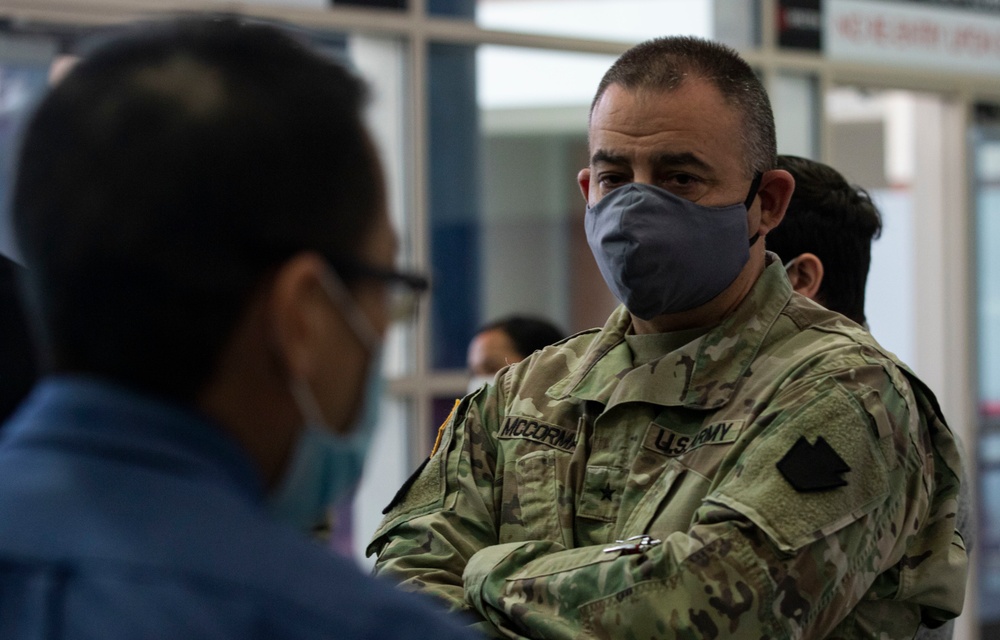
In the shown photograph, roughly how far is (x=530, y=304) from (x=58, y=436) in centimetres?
402

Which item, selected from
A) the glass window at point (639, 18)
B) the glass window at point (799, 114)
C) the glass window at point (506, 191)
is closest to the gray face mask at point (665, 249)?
the glass window at point (506, 191)

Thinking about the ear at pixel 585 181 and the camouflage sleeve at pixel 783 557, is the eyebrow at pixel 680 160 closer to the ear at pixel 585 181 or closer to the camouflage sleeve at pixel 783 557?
the ear at pixel 585 181

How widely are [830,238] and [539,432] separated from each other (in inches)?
29.8

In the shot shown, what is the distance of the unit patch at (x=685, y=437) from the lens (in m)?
1.46

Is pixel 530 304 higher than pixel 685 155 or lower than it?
lower

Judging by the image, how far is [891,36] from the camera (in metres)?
5.11

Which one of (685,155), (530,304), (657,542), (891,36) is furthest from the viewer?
(891,36)

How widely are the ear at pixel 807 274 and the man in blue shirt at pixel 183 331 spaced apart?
1351 mm

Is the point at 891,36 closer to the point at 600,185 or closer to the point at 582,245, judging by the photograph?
the point at 582,245

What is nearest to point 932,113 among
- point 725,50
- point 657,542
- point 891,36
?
point 891,36

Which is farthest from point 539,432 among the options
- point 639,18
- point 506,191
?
point 639,18

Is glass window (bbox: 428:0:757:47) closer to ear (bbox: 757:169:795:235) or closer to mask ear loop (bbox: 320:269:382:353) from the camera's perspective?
ear (bbox: 757:169:795:235)

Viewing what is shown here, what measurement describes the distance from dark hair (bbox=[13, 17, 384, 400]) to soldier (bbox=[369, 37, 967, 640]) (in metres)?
0.75

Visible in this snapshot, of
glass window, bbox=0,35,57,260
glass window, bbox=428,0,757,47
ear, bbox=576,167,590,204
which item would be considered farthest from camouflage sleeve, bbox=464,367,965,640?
glass window, bbox=428,0,757,47
